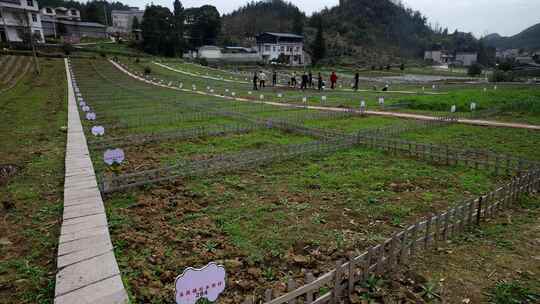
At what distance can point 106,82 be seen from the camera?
37.2m

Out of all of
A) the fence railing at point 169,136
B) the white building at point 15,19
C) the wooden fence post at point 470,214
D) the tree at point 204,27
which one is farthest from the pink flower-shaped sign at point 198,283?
the tree at point 204,27

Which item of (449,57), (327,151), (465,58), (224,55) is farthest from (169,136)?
(449,57)

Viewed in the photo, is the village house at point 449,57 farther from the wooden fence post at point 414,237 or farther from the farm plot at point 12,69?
the wooden fence post at point 414,237

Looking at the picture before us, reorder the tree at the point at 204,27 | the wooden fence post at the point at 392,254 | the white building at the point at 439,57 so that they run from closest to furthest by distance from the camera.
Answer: the wooden fence post at the point at 392,254 < the tree at the point at 204,27 < the white building at the point at 439,57

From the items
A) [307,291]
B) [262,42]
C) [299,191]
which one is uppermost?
[262,42]

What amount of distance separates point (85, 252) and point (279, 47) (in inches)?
3224

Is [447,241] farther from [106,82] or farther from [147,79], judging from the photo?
[147,79]

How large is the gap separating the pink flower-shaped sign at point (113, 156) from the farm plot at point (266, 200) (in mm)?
332

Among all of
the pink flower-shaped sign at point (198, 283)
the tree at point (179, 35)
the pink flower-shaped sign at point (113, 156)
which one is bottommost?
the pink flower-shaped sign at point (113, 156)

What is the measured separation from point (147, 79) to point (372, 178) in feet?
128

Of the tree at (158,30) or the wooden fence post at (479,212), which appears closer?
the wooden fence post at (479,212)

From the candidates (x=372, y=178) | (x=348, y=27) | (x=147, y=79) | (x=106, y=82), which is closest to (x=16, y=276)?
(x=372, y=178)

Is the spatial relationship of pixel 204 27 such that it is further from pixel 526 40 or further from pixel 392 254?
pixel 526 40

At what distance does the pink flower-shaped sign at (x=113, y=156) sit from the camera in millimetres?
8023
